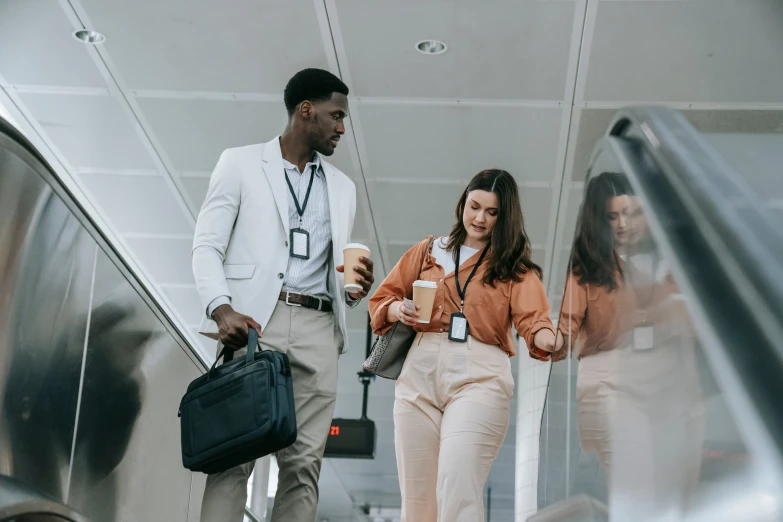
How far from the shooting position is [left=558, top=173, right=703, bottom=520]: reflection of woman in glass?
3.78 ft

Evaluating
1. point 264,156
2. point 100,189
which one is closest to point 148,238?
point 100,189

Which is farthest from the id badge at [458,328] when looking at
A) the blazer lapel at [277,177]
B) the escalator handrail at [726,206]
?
the escalator handrail at [726,206]

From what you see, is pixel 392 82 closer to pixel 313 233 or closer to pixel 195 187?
pixel 195 187

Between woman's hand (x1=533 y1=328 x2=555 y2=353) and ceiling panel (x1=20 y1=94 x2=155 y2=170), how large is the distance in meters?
4.22

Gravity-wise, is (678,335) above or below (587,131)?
below

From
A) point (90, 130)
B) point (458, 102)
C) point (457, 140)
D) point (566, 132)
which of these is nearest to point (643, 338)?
point (458, 102)

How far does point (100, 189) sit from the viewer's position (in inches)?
301

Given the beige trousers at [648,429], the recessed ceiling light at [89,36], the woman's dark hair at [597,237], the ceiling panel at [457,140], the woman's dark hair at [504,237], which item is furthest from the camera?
the ceiling panel at [457,140]

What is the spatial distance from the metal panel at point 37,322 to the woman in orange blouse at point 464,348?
1059mm

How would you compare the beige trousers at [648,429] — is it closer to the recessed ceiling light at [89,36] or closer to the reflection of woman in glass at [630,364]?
the reflection of woman in glass at [630,364]

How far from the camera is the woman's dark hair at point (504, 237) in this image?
321 cm

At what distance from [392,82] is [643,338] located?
462cm

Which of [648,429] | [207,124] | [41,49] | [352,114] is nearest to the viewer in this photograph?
[648,429]

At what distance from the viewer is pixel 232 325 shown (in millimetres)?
2758
